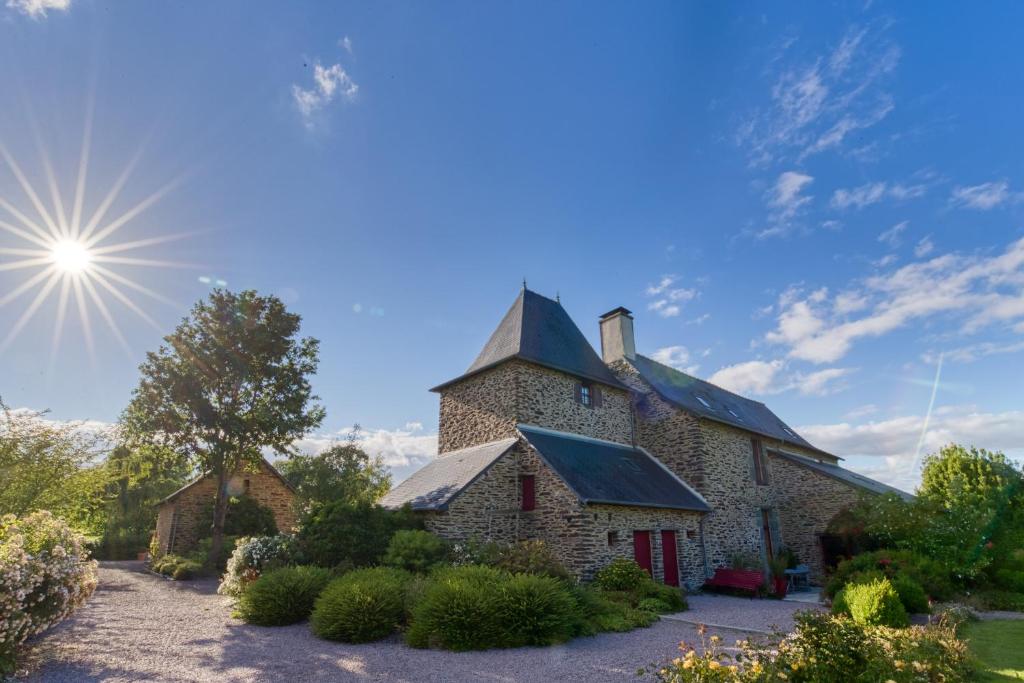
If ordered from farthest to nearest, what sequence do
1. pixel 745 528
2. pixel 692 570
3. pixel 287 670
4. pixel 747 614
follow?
1. pixel 745 528
2. pixel 692 570
3. pixel 747 614
4. pixel 287 670

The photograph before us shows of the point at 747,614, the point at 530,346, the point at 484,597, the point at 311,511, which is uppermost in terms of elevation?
the point at 530,346

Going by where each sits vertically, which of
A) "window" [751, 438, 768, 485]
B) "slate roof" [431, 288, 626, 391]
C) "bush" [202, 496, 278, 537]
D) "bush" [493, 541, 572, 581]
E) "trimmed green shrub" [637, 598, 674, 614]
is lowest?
"trimmed green shrub" [637, 598, 674, 614]

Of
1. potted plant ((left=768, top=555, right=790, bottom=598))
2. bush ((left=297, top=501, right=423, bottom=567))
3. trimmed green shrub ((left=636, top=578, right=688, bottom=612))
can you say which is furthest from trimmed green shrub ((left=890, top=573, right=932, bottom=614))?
bush ((left=297, top=501, right=423, bottom=567))

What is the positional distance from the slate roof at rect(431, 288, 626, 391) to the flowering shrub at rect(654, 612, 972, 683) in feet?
37.2

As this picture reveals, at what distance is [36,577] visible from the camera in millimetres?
6512

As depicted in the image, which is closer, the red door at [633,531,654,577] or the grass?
the grass

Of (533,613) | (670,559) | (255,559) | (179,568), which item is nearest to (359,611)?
(533,613)

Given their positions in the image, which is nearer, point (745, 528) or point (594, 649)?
point (594, 649)

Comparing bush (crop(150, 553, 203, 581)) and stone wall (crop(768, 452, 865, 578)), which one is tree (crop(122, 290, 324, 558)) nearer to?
bush (crop(150, 553, 203, 581))

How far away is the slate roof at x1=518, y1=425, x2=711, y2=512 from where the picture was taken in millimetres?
13586

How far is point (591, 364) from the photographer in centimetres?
1906

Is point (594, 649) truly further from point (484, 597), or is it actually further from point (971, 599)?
point (971, 599)

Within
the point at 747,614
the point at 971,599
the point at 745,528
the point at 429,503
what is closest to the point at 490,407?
the point at 429,503

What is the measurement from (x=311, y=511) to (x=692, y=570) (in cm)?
1097
